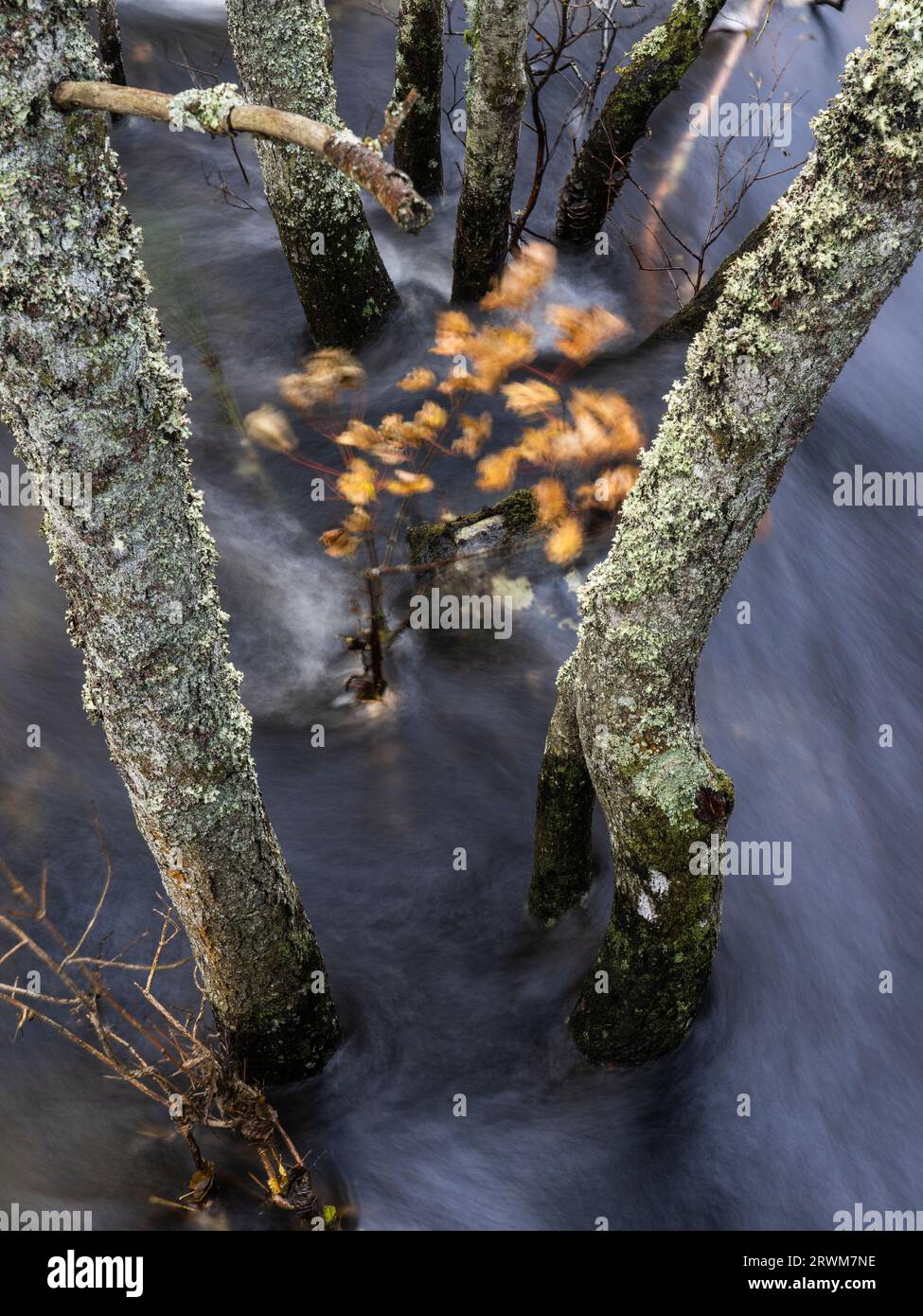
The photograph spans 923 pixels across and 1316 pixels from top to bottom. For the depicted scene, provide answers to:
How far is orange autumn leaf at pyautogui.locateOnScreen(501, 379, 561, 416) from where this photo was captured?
7.71m

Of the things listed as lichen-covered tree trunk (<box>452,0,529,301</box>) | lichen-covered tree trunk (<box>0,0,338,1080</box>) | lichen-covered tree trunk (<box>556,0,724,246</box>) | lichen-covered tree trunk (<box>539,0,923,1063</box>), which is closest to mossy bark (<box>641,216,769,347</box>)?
lichen-covered tree trunk (<box>556,0,724,246</box>)

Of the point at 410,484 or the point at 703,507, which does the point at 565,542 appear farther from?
the point at 703,507

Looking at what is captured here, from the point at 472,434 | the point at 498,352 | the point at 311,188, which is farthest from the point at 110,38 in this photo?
the point at 472,434

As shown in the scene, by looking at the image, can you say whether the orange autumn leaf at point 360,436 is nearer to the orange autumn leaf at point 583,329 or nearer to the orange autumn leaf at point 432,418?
the orange autumn leaf at point 432,418

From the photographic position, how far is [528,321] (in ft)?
27.4

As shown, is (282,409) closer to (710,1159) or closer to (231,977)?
(231,977)

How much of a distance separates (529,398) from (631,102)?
2334 millimetres

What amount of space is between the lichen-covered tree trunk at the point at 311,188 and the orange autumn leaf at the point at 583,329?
140 centimetres

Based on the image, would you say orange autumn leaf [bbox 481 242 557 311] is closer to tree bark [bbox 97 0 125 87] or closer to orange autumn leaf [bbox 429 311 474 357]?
orange autumn leaf [bbox 429 311 474 357]

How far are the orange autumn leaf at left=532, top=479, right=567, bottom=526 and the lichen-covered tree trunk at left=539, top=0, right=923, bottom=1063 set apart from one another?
2.79 metres

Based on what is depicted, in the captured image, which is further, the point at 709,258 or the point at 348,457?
the point at 709,258

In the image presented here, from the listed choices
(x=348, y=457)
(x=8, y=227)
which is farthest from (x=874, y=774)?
(x=8, y=227)

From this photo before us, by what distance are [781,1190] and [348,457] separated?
5497 mm

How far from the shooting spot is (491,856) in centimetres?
578
